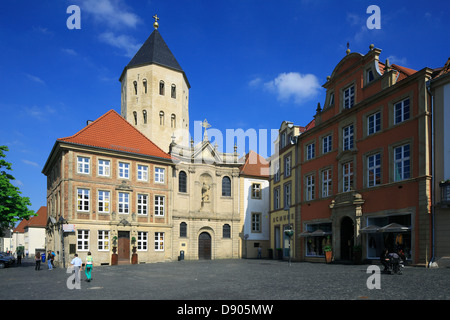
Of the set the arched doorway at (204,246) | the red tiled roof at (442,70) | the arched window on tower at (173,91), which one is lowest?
the arched doorway at (204,246)

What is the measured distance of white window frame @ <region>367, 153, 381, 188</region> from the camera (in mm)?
28548

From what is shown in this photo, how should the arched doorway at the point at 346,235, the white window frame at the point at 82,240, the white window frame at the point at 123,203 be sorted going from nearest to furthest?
the arched doorway at the point at 346,235
the white window frame at the point at 82,240
the white window frame at the point at 123,203

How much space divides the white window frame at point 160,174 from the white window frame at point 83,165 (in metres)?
7.03

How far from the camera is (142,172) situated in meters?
41.9

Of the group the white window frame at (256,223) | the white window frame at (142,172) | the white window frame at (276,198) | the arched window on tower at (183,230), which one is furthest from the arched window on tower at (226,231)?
the white window frame at (142,172)

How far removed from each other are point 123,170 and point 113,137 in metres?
3.41

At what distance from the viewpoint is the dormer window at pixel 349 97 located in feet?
106

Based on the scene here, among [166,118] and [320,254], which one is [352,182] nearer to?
[320,254]

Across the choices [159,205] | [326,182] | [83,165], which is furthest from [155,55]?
[326,182]

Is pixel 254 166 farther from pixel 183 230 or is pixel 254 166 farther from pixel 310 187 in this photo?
pixel 310 187

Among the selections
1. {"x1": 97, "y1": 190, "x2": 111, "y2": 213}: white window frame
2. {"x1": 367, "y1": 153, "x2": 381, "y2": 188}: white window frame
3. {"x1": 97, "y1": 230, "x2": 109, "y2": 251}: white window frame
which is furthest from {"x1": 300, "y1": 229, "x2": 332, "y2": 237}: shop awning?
{"x1": 97, "y1": 190, "x2": 111, "y2": 213}: white window frame

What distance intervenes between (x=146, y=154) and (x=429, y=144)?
26071mm

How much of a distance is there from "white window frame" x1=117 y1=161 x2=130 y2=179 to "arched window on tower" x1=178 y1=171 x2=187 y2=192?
310 inches

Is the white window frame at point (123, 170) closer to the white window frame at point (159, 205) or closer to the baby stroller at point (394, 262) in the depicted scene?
A: the white window frame at point (159, 205)
